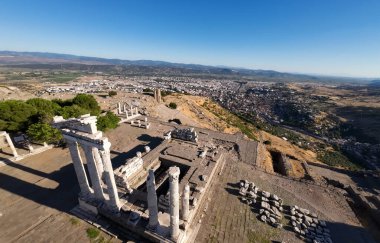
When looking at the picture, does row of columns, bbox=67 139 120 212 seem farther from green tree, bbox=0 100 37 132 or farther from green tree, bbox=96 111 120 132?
green tree, bbox=0 100 37 132

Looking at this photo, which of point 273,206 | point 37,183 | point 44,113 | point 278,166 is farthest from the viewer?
point 278,166

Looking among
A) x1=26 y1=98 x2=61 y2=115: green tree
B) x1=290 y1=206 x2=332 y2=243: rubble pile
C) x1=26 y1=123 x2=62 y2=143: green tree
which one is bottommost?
x1=290 y1=206 x2=332 y2=243: rubble pile

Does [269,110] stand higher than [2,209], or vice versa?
[2,209]

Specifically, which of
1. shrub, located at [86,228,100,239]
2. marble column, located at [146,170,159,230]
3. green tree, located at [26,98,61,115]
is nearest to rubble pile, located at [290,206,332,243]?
marble column, located at [146,170,159,230]

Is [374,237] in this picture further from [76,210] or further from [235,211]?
[76,210]

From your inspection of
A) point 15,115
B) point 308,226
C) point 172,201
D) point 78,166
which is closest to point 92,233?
point 78,166

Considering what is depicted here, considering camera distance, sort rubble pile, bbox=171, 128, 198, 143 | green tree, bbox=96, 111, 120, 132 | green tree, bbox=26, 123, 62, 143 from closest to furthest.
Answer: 1. green tree, bbox=26, 123, 62, 143
2. rubble pile, bbox=171, 128, 198, 143
3. green tree, bbox=96, 111, 120, 132

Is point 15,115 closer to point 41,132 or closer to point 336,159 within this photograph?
point 41,132

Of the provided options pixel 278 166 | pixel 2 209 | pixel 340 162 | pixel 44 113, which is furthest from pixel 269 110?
pixel 2 209
